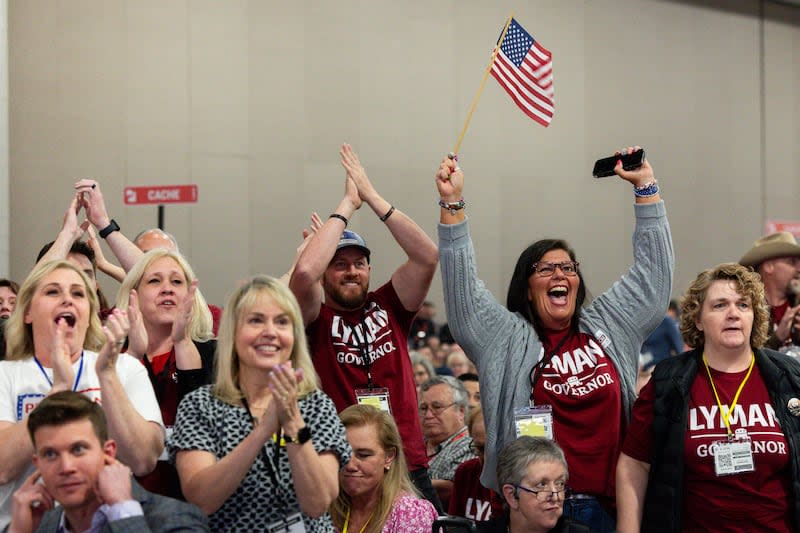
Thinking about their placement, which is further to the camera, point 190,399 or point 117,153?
point 117,153

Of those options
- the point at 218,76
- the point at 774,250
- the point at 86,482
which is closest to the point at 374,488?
the point at 86,482

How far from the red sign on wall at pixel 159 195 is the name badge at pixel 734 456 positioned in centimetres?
510

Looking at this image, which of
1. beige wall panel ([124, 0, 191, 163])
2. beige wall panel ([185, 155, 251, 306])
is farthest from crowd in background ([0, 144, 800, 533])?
beige wall panel ([185, 155, 251, 306])

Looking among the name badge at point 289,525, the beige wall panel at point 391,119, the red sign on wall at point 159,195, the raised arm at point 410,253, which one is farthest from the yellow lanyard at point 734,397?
the beige wall panel at point 391,119

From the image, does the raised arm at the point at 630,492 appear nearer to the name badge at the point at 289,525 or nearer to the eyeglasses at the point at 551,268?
the eyeglasses at the point at 551,268

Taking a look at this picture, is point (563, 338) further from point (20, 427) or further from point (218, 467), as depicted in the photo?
point (20, 427)

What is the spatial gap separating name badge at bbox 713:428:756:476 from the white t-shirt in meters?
1.90

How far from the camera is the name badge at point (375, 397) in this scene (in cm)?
450

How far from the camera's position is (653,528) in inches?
153

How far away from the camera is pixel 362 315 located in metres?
4.75

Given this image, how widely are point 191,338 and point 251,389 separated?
0.88 m

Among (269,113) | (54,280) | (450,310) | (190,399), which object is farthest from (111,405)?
(269,113)

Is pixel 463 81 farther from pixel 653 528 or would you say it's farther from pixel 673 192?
pixel 653 528

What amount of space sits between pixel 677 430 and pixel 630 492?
288mm
